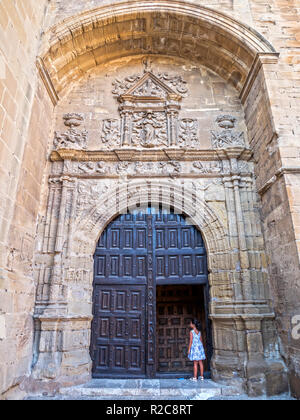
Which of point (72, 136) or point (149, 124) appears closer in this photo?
point (72, 136)

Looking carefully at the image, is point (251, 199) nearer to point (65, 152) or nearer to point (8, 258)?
point (65, 152)

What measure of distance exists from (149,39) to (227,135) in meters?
2.64

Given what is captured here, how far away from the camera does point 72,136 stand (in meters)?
5.50

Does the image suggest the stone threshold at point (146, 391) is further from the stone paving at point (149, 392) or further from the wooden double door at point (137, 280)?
the wooden double door at point (137, 280)

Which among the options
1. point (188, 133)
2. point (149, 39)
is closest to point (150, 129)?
point (188, 133)

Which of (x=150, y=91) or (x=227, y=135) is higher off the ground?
(x=150, y=91)

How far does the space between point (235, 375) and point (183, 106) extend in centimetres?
489

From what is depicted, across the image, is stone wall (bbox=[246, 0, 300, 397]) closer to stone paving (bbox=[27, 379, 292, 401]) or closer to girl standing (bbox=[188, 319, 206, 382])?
stone paving (bbox=[27, 379, 292, 401])

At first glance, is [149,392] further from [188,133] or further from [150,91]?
[150,91]

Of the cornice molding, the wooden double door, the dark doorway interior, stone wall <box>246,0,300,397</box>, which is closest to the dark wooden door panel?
the wooden double door

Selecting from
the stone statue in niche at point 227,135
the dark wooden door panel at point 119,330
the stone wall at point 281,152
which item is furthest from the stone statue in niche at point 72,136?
the stone wall at point 281,152

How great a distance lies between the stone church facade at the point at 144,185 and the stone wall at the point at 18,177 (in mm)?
28

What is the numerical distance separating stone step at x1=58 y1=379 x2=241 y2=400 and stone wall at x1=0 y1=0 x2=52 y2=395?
89 cm

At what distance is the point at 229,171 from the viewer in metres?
5.29
